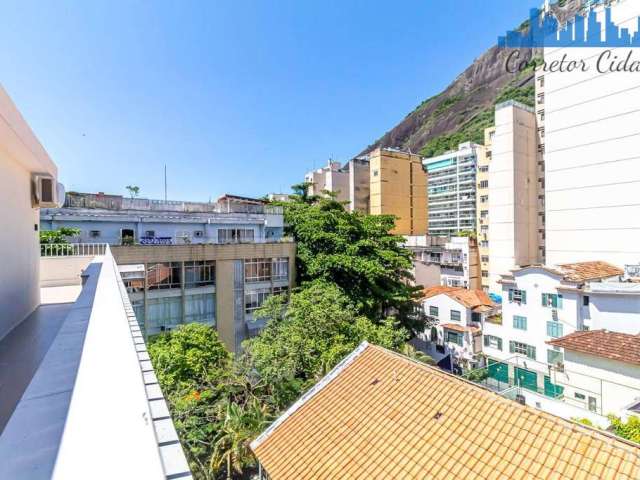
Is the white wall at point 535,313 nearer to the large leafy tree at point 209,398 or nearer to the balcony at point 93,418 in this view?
the large leafy tree at point 209,398

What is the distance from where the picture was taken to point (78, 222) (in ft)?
48.7

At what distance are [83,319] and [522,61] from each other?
237 ft

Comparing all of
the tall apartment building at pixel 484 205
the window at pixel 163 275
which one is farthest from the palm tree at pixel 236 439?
the tall apartment building at pixel 484 205

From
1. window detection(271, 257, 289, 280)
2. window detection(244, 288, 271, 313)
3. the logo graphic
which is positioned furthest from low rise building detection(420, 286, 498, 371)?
the logo graphic

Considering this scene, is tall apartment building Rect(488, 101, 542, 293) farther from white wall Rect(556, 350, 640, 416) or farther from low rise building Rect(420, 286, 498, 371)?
white wall Rect(556, 350, 640, 416)

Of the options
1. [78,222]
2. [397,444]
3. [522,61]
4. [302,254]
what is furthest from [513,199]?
[522,61]

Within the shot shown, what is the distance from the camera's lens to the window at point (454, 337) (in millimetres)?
19703

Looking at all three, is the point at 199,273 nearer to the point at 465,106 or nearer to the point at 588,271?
the point at 588,271

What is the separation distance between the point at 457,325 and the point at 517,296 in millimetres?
4208

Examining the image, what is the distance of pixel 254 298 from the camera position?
15922 mm

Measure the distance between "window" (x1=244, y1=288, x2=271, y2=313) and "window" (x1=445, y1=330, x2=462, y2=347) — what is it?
37.3ft

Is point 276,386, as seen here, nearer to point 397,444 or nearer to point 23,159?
point 397,444

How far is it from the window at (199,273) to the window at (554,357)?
14.9 metres

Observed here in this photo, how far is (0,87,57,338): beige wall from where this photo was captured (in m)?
2.92
